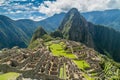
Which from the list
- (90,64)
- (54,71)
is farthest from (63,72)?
(90,64)

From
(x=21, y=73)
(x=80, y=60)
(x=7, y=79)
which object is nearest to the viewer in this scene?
(x=7, y=79)

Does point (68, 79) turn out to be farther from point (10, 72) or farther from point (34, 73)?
point (10, 72)

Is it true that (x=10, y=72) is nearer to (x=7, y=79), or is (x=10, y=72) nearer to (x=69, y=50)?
(x=7, y=79)

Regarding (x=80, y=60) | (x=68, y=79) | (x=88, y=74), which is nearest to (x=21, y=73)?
(x=68, y=79)

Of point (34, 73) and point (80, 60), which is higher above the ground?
point (34, 73)

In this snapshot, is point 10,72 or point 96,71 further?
point 96,71

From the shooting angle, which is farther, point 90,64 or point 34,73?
point 90,64

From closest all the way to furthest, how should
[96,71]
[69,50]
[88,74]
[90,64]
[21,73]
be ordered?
[21,73]
[88,74]
[96,71]
[90,64]
[69,50]

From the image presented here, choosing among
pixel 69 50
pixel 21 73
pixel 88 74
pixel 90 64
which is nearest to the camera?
pixel 21 73

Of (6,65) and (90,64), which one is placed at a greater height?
(6,65)
